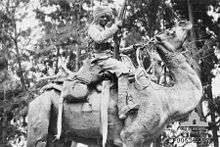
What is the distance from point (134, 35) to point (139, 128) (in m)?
12.3

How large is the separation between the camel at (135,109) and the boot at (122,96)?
77 millimetres

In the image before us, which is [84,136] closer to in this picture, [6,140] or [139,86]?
[139,86]

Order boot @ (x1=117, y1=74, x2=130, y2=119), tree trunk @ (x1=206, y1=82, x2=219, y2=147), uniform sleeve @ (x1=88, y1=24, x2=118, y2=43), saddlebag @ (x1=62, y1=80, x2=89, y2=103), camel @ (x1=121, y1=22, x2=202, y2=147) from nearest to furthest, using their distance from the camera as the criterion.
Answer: camel @ (x1=121, y1=22, x2=202, y2=147), boot @ (x1=117, y1=74, x2=130, y2=119), uniform sleeve @ (x1=88, y1=24, x2=118, y2=43), saddlebag @ (x1=62, y1=80, x2=89, y2=103), tree trunk @ (x1=206, y1=82, x2=219, y2=147)

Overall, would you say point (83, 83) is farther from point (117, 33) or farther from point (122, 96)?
point (117, 33)

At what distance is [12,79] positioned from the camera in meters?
19.7

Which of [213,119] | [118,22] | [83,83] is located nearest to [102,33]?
[118,22]

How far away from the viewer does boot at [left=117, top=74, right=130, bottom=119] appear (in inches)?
285

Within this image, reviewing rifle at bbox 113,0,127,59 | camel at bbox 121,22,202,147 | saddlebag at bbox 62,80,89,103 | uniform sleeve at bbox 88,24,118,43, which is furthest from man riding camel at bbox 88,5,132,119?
saddlebag at bbox 62,80,89,103

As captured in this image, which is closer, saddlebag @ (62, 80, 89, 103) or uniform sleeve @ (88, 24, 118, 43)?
uniform sleeve @ (88, 24, 118, 43)

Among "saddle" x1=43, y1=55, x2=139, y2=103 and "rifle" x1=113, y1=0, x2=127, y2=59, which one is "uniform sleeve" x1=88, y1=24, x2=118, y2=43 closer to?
"rifle" x1=113, y1=0, x2=127, y2=59

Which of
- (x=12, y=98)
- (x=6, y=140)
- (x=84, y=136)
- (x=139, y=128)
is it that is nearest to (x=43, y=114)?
(x=84, y=136)

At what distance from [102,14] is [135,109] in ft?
5.25

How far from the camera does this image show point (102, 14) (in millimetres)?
7711

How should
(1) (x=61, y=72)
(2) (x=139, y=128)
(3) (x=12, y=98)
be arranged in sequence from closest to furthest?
(2) (x=139, y=128) < (1) (x=61, y=72) < (3) (x=12, y=98)
